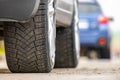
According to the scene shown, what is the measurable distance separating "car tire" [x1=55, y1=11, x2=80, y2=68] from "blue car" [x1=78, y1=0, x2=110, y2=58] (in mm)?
8738

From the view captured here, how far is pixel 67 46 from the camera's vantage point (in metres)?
8.31

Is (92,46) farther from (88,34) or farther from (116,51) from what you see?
(116,51)

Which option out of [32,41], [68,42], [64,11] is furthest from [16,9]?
[68,42]

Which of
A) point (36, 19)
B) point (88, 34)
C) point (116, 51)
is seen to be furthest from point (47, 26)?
point (116, 51)

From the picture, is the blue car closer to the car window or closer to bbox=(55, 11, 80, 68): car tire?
the car window

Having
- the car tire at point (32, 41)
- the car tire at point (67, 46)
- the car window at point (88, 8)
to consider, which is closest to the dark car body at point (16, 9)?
the car tire at point (32, 41)

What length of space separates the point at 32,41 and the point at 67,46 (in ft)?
7.41

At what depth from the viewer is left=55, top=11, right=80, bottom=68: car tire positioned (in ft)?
26.9

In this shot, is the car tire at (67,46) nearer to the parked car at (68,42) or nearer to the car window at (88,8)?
the parked car at (68,42)

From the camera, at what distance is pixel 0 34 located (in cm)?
734

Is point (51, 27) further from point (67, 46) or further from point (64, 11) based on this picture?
point (67, 46)

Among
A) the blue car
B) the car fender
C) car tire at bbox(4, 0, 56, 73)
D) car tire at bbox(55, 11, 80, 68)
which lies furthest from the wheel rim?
the blue car

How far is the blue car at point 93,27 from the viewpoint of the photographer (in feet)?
56.8

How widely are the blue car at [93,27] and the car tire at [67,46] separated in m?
8.74
